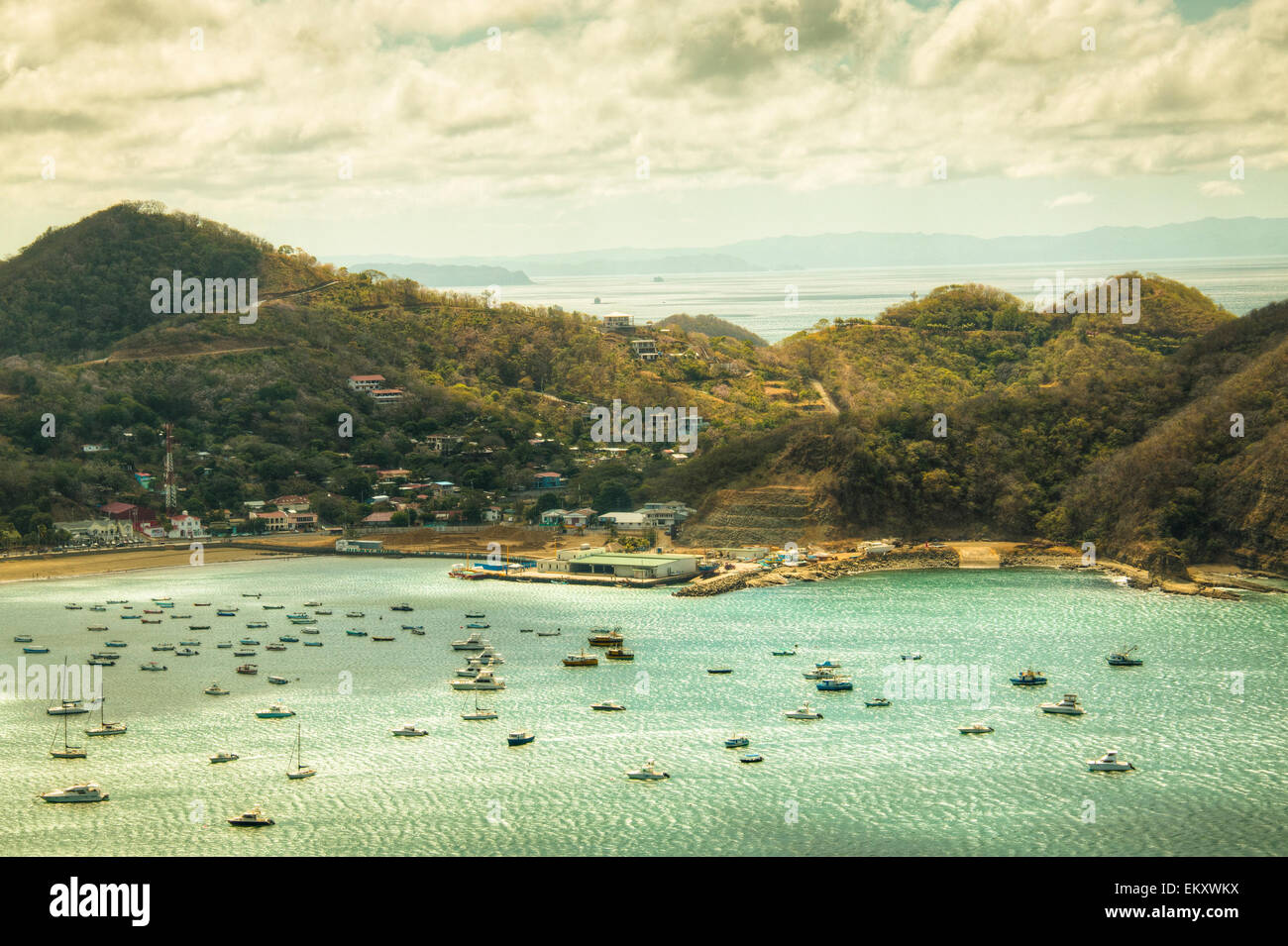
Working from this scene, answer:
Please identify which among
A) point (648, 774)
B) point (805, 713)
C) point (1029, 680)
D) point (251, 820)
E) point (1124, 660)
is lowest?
point (251, 820)

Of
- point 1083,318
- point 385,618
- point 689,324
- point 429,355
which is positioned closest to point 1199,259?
point 689,324

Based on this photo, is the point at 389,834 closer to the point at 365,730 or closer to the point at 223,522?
the point at 365,730

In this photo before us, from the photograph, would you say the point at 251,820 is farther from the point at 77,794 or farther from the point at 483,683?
the point at 483,683

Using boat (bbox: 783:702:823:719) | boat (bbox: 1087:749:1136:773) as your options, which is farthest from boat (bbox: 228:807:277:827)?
boat (bbox: 1087:749:1136:773)

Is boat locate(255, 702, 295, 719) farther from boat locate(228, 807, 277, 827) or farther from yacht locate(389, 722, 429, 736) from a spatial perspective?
boat locate(228, 807, 277, 827)

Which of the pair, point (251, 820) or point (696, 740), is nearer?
point (251, 820)

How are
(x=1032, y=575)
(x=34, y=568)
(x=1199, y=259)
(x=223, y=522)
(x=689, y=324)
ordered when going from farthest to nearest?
(x=1199, y=259) → (x=689, y=324) → (x=223, y=522) → (x=34, y=568) → (x=1032, y=575)

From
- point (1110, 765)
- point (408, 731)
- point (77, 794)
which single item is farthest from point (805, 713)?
point (77, 794)
